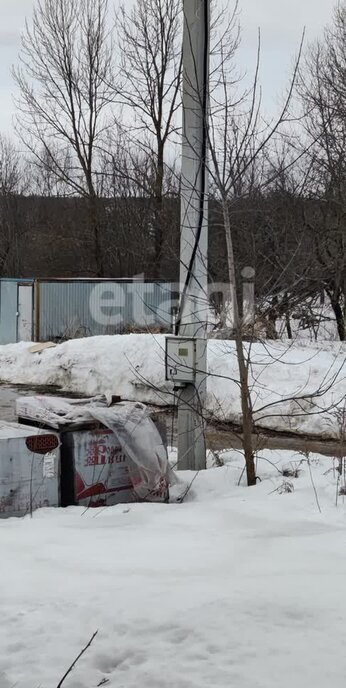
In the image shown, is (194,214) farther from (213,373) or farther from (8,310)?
(8,310)

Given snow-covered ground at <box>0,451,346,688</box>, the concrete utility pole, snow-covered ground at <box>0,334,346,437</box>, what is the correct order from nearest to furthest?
snow-covered ground at <box>0,451,346,688</box> → the concrete utility pole → snow-covered ground at <box>0,334,346,437</box>

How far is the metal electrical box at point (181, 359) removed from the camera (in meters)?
6.20

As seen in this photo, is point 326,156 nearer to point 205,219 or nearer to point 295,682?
point 205,219

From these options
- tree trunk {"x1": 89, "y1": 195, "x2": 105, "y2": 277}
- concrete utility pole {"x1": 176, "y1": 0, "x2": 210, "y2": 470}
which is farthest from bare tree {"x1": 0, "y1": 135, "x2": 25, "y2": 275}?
concrete utility pole {"x1": 176, "y1": 0, "x2": 210, "y2": 470}

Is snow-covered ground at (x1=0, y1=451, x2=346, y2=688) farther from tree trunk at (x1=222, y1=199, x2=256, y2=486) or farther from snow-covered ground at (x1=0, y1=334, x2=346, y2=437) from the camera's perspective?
snow-covered ground at (x1=0, y1=334, x2=346, y2=437)

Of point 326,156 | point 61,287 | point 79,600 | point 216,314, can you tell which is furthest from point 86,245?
point 79,600

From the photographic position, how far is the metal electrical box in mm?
6199

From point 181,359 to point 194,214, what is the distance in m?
1.29

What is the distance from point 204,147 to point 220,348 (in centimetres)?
764

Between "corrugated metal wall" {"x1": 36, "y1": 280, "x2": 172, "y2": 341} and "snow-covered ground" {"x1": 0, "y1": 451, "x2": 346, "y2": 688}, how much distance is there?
1598cm

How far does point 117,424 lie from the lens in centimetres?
553

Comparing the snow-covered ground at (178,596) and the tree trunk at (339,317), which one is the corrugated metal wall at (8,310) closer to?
the tree trunk at (339,317)

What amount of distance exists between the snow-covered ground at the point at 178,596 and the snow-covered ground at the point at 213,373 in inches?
212

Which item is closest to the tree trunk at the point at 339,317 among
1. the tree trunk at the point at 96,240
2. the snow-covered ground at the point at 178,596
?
the snow-covered ground at the point at 178,596
